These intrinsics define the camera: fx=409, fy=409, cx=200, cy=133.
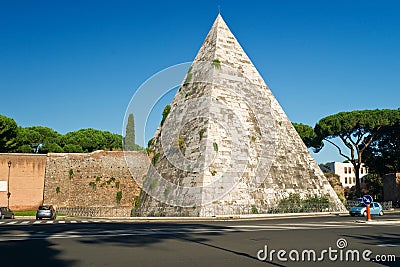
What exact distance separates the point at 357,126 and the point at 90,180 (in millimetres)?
22750

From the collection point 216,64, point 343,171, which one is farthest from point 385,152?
point 343,171

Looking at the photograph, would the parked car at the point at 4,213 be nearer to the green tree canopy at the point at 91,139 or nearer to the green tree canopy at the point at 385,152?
the green tree canopy at the point at 91,139

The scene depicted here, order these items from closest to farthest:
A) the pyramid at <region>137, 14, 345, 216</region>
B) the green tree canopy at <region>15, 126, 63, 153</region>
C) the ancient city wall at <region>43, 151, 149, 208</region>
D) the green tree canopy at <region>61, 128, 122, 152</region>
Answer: the pyramid at <region>137, 14, 345, 216</region> < the ancient city wall at <region>43, 151, 149, 208</region> < the green tree canopy at <region>15, 126, 63, 153</region> < the green tree canopy at <region>61, 128, 122, 152</region>

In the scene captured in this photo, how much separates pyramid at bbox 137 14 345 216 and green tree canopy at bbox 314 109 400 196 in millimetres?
14595

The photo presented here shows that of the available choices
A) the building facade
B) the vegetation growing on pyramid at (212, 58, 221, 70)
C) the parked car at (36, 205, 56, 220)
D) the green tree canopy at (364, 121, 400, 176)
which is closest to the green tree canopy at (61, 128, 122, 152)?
the parked car at (36, 205, 56, 220)

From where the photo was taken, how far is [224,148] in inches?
720

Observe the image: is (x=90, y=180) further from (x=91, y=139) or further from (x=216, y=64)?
(x=216, y=64)

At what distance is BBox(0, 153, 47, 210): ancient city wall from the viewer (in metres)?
31.3

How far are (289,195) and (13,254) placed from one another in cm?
1466

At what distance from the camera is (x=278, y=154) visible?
20.5m

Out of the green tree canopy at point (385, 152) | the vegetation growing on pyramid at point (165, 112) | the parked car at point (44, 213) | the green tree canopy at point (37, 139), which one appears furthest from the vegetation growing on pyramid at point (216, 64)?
the green tree canopy at point (37, 139)

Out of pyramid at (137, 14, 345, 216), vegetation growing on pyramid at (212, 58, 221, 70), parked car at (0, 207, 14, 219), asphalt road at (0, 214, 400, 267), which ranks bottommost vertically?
parked car at (0, 207, 14, 219)

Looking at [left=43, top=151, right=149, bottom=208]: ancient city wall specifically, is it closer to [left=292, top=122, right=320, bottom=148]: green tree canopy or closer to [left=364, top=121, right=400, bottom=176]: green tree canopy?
[left=292, top=122, right=320, bottom=148]: green tree canopy

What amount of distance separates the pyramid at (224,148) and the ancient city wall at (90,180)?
10.8 metres
